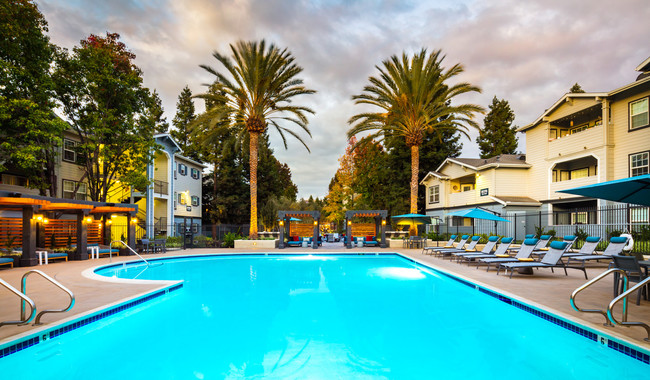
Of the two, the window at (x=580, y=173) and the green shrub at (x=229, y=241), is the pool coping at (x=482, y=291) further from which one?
the window at (x=580, y=173)

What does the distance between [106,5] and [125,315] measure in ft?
57.9

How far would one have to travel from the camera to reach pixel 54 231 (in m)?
18.3

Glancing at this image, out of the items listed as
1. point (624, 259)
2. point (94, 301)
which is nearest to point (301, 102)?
point (94, 301)

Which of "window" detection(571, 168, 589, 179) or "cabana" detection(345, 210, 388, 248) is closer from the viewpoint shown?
"cabana" detection(345, 210, 388, 248)

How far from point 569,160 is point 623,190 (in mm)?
17186

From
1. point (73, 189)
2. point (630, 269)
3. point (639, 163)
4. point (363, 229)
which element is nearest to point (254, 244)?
point (363, 229)

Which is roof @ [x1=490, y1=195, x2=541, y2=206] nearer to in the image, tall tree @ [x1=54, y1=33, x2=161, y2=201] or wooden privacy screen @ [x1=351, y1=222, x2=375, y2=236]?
wooden privacy screen @ [x1=351, y1=222, x2=375, y2=236]

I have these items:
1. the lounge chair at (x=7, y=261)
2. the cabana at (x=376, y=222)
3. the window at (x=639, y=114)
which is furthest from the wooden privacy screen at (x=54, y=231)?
the window at (x=639, y=114)

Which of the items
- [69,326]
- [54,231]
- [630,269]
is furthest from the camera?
[54,231]

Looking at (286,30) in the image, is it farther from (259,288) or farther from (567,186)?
(567,186)

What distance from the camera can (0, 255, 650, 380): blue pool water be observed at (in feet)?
14.9

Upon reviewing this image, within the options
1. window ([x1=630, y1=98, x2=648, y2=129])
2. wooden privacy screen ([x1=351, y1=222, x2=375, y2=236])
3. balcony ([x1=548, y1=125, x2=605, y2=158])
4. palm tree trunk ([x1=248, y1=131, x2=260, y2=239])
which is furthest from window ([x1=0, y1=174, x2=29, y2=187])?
window ([x1=630, y1=98, x2=648, y2=129])

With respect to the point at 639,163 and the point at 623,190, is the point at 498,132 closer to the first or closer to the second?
the point at 639,163

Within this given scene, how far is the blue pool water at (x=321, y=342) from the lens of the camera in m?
4.53
